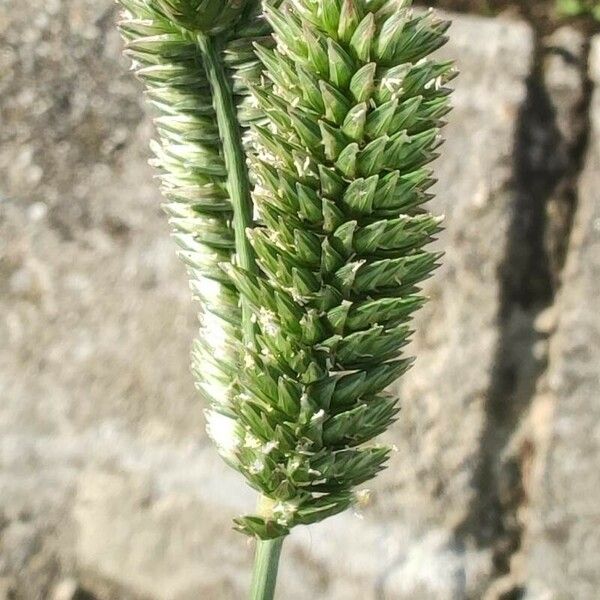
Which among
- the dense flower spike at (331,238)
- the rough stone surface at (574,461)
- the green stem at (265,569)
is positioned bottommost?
the rough stone surface at (574,461)

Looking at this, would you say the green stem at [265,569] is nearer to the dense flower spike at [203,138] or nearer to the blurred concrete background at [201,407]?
the dense flower spike at [203,138]

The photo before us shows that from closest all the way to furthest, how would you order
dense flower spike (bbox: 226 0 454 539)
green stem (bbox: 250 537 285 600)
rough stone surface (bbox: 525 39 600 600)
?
dense flower spike (bbox: 226 0 454 539) → green stem (bbox: 250 537 285 600) → rough stone surface (bbox: 525 39 600 600)

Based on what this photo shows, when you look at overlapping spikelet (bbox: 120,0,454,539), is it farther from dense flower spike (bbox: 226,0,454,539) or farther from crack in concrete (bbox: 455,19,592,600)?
crack in concrete (bbox: 455,19,592,600)

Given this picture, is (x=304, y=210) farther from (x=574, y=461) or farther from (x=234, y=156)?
(x=574, y=461)

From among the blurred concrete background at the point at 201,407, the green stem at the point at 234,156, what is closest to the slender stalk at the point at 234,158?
the green stem at the point at 234,156

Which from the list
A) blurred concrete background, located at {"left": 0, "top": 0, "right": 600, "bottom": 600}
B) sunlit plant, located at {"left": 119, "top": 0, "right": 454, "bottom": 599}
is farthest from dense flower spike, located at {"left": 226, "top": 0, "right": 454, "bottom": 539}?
blurred concrete background, located at {"left": 0, "top": 0, "right": 600, "bottom": 600}

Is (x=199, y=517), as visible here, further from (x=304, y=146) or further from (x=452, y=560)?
(x=304, y=146)
